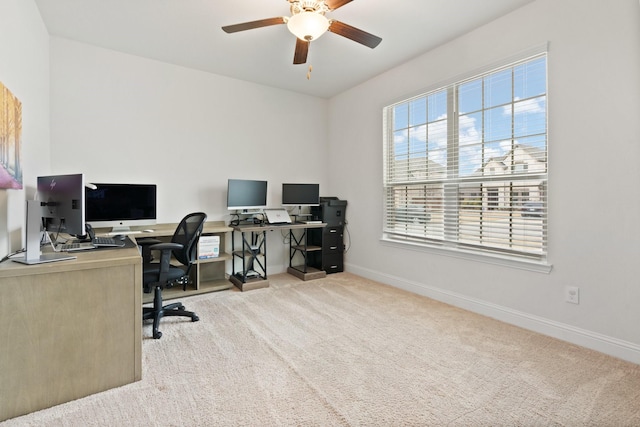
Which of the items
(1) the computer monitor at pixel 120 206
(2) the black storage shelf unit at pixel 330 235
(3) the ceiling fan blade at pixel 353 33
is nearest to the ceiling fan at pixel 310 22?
(3) the ceiling fan blade at pixel 353 33

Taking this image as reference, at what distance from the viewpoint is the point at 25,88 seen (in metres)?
2.33

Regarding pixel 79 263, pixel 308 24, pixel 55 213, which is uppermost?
pixel 308 24

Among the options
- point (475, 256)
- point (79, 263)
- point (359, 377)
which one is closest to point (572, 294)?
point (475, 256)

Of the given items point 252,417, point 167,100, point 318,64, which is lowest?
point 252,417

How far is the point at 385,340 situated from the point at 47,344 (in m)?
2.15

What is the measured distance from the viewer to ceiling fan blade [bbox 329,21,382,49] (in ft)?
7.66

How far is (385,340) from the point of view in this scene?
7.99 ft

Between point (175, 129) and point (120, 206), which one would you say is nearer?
point (120, 206)

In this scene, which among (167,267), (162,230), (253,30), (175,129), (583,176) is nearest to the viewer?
(583,176)

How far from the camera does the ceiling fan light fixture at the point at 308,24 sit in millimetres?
2135

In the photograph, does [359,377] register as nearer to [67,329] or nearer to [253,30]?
Answer: [67,329]

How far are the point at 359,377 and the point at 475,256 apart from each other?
1796 mm

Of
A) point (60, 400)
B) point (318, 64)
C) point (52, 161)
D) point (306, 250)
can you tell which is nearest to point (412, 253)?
point (306, 250)

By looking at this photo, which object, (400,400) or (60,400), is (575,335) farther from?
(60,400)
